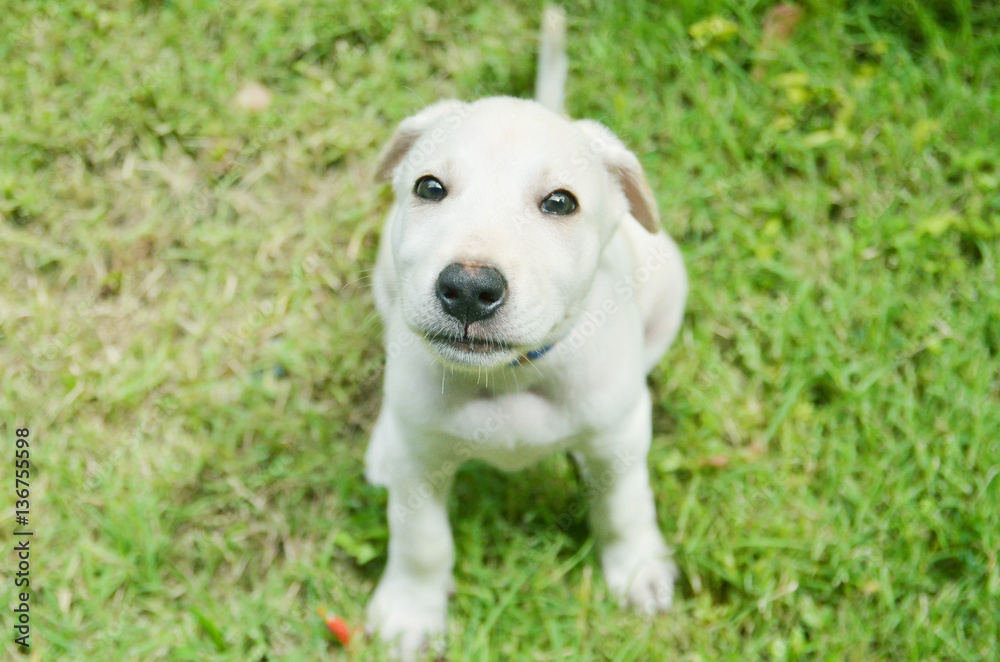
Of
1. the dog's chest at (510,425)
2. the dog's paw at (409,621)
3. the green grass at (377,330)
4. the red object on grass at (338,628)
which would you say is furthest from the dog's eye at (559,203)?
the red object on grass at (338,628)

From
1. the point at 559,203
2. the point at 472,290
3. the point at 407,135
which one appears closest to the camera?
the point at 472,290

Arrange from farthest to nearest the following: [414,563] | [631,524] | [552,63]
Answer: [552,63], [631,524], [414,563]

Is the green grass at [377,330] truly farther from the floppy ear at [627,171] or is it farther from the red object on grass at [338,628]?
the floppy ear at [627,171]

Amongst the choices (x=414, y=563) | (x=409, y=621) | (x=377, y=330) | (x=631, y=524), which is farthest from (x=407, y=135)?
(x=409, y=621)

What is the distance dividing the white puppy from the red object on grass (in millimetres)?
108

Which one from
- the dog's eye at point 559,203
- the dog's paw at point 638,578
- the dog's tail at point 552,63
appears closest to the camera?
the dog's eye at point 559,203

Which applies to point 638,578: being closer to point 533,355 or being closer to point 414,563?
point 414,563

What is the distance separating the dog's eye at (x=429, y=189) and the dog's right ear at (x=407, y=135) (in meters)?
0.33

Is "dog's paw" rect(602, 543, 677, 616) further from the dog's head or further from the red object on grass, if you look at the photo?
the dog's head

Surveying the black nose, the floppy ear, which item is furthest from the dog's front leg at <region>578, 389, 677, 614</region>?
the black nose

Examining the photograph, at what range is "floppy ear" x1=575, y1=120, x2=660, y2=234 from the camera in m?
3.26

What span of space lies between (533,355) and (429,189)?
2.25 feet

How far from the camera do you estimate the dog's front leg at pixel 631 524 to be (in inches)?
144

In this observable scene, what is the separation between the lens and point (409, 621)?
400 cm
